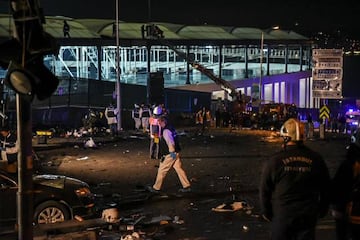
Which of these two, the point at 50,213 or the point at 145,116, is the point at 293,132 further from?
the point at 145,116

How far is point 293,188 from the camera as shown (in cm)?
537

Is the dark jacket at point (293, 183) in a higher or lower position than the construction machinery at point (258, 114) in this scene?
higher

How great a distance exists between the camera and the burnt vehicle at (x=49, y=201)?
9.85 meters

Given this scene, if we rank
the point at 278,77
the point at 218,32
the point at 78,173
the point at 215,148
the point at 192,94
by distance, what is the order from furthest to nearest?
the point at 278,77 → the point at 218,32 → the point at 192,94 → the point at 215,148 → the point at 78,173

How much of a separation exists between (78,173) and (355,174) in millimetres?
12374

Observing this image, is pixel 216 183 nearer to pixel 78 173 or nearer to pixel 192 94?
pixel 78 173

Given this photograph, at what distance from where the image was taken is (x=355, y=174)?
19.6 feet

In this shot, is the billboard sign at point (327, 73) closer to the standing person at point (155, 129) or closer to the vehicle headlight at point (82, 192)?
the standing person at point (155, 129)

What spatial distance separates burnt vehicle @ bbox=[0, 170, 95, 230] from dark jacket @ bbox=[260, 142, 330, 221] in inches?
220

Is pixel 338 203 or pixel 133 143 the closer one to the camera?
pixel 338 203

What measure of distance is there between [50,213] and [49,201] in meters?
0.21

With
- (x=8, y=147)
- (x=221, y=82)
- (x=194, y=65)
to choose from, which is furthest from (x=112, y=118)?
(x=194, y=65)

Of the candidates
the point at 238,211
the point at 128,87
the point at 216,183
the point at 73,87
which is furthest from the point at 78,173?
the point at 128,87

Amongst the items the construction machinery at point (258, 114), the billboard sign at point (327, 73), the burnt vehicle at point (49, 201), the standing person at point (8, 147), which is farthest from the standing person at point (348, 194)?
the construction machinery at point (258, 114)
